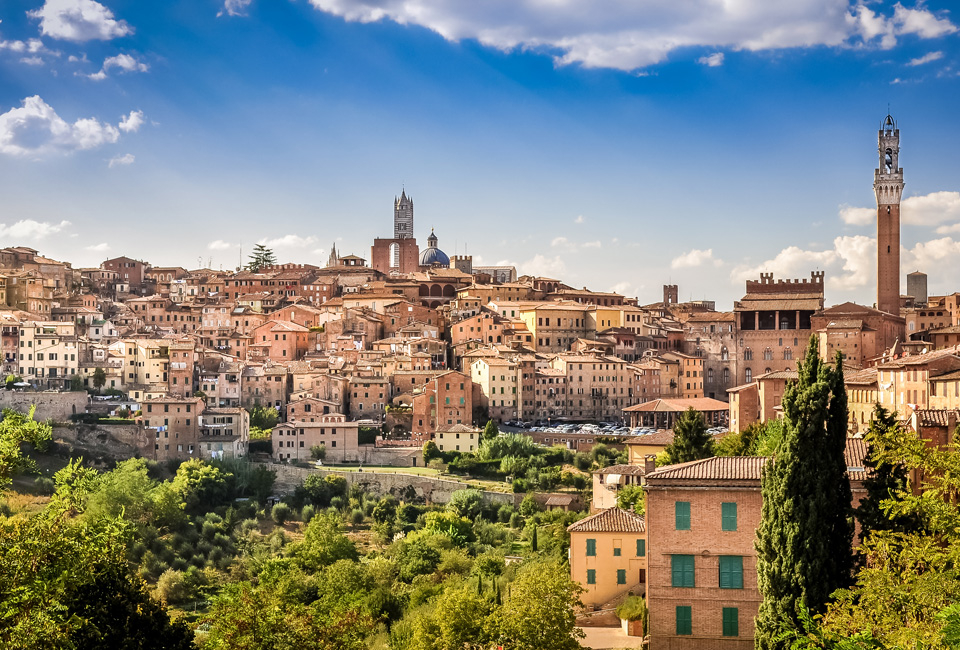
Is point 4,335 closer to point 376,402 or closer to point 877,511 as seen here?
point 376,402

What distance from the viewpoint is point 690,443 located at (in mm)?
29922

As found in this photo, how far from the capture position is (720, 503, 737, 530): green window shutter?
1845 cm

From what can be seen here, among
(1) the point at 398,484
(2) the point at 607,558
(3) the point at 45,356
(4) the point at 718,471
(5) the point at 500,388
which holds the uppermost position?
(3) the point at 45,356

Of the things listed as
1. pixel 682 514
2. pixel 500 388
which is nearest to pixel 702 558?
pixel 682 514

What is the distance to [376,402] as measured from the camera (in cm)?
5747

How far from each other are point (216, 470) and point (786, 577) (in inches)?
1375

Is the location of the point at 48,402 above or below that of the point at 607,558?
above

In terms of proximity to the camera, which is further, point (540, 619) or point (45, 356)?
point (45, 356)

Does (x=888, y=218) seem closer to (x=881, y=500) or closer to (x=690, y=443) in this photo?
(x=690, y=443)

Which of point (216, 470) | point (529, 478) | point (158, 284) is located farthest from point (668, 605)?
point (158, 284)

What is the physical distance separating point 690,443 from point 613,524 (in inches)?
229

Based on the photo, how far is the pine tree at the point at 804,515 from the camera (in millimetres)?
16062

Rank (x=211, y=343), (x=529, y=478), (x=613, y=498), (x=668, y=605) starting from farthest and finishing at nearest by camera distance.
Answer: (x=211, y=343) → (x=529, y=478) → (x=613, y=498) → (x=668, y=605)

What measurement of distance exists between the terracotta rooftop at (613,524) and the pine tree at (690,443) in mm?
4694
